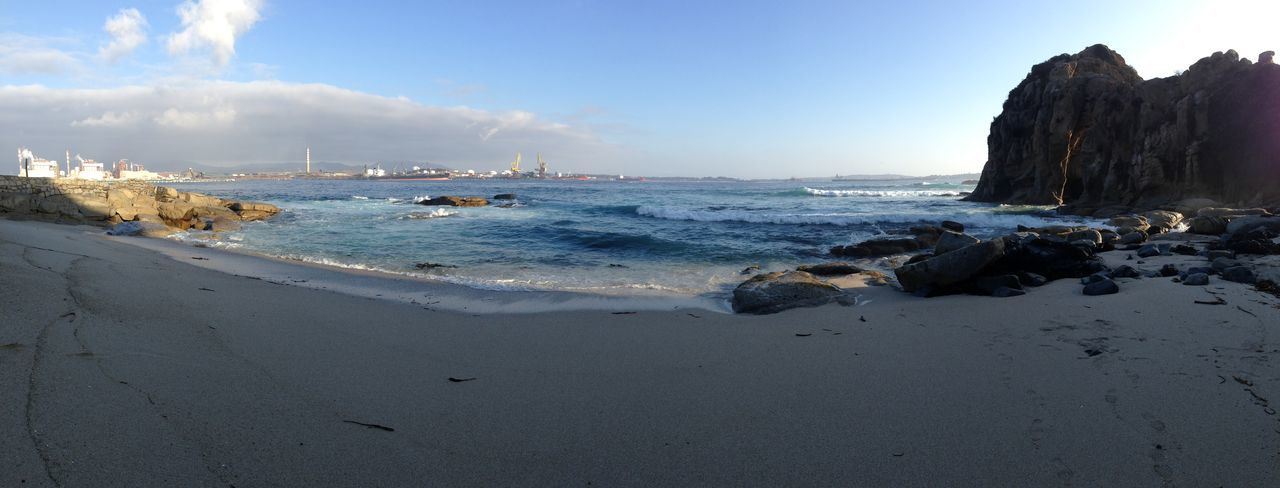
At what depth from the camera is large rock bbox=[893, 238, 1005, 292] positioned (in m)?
6.50

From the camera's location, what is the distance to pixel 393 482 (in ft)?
7.49

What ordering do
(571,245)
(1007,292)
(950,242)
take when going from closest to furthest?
(1007,292), (950,242), (571,245)

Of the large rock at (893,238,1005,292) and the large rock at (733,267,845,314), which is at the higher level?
the large rock at (893,238,1005,292)

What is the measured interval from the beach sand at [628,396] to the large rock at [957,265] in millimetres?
1183

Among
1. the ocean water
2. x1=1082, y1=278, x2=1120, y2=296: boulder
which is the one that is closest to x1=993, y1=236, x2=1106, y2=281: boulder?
x1=1082, y1=278, x2=1120, y2=296: boulder

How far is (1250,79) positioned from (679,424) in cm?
3083

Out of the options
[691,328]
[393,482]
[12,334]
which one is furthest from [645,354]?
[12,334]

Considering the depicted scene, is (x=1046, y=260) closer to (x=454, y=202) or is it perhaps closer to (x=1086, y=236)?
(x=1086, y=236)

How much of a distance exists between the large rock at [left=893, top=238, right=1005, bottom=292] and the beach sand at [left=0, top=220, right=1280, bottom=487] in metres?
1.18

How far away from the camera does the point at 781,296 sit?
6.22 metres

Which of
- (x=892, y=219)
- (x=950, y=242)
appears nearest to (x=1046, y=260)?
(x=950, y=242)

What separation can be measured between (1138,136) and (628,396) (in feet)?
108

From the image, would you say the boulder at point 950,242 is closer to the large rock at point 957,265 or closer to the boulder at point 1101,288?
the large rock at point 957,265

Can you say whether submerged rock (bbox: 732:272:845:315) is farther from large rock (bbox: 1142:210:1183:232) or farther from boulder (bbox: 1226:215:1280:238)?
large rock (bbox: 1142:210:1183:232)
